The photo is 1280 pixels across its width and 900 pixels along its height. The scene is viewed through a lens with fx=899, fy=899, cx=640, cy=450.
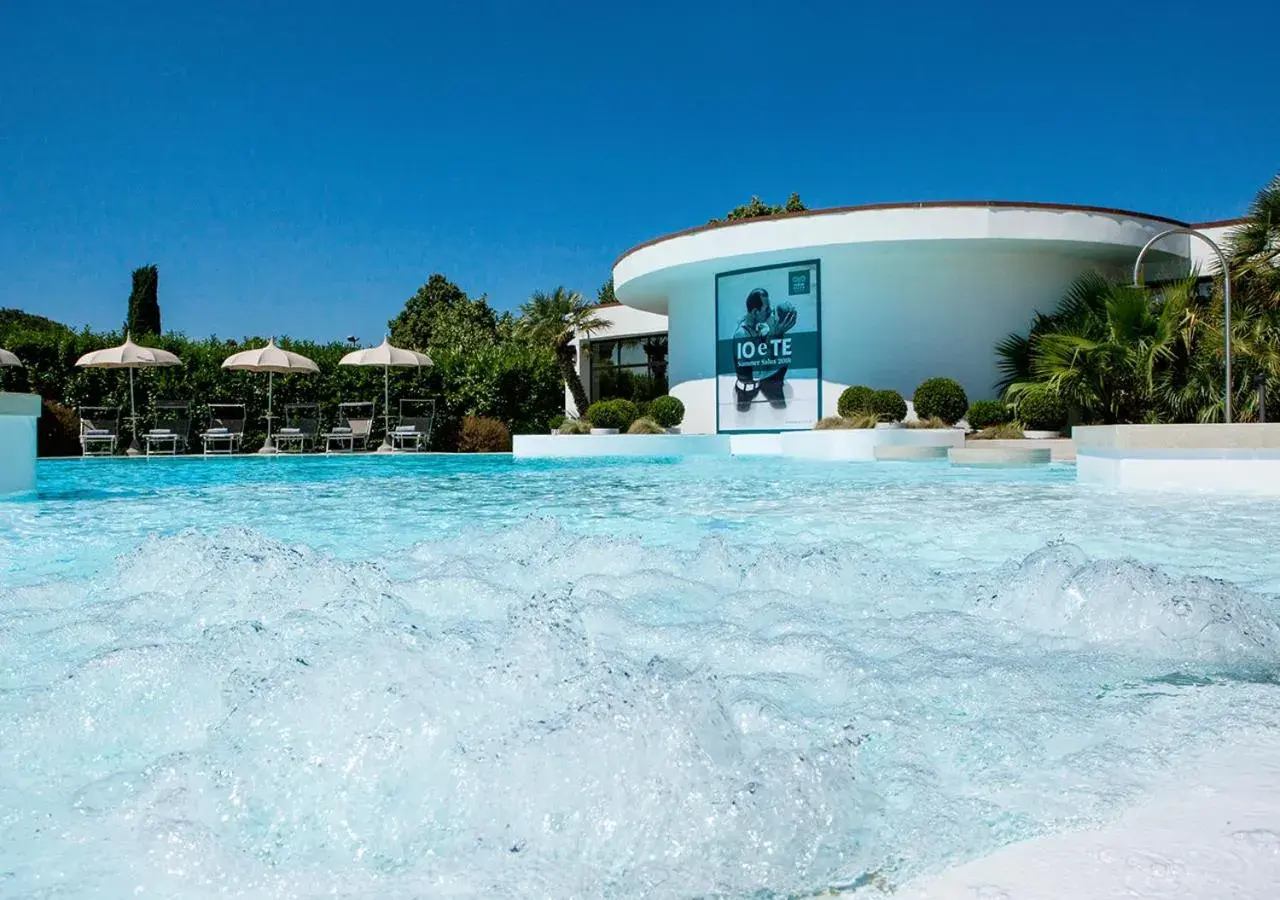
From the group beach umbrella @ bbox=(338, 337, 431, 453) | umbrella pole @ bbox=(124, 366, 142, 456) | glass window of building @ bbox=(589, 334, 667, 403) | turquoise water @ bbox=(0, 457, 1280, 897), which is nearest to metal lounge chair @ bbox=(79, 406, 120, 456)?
umbrella pole @ bbox=(124, 366, 142, 456)

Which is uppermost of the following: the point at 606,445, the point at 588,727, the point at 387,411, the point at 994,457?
the point at 387,411

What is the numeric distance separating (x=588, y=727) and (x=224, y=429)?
19087 millimetres

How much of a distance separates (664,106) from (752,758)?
87.6 ft

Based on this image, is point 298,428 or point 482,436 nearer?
point 298,428

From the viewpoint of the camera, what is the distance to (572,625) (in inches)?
121

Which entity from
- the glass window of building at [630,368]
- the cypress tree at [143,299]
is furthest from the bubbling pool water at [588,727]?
the cypress tree at [143,299]

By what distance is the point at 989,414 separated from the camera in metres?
16.1

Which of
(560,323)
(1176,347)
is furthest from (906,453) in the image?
(560,323)

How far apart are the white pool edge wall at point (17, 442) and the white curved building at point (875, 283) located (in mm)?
12371

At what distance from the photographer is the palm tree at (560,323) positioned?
934 inches

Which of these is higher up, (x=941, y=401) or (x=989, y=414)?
(x=941, y=401)

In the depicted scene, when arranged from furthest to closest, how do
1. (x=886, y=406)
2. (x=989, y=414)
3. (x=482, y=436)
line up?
(x=482, y=436)
(x=886, y=406)
(x=989, y=414)

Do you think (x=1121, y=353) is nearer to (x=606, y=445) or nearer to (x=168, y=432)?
(x=606, y=445)

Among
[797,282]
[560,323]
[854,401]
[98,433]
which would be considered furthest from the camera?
[560,323]
